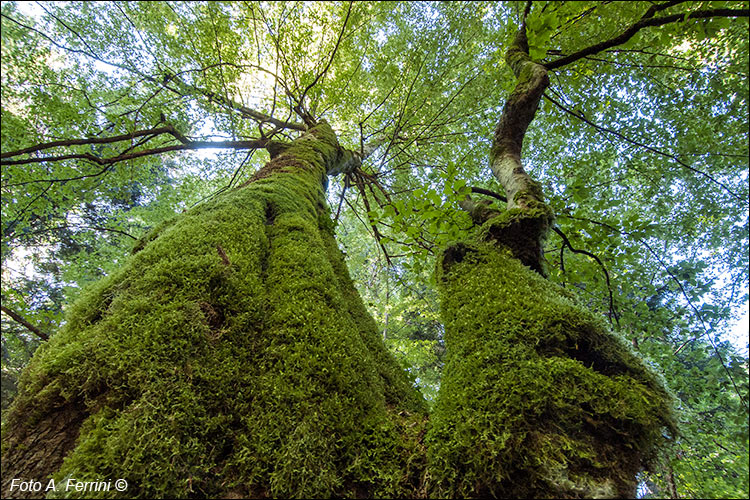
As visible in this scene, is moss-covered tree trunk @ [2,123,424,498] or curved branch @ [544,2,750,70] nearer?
moss-covered tree trunk @ [2,123,424,498]

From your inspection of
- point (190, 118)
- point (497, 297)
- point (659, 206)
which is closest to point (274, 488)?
point (497, 297)

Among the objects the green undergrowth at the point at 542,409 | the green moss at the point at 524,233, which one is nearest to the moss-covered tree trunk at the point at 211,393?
the green undergrowth at the point at 542,409

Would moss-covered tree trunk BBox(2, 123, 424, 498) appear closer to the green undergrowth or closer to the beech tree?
the beech tree

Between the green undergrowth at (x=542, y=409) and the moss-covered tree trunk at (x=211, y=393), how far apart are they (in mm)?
287

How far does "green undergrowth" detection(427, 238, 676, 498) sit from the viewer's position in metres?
1.05

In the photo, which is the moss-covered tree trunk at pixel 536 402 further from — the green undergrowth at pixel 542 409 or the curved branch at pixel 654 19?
the curved branch at pixel 654 19

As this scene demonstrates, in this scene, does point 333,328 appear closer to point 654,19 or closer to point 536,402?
point 536,402

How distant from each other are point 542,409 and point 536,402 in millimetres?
30

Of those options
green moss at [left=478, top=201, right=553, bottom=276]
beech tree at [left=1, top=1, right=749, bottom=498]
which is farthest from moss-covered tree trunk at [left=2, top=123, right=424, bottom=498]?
green moss at [left=478, top=201, right=553, bottom=276]

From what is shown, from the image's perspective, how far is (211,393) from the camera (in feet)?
4.17

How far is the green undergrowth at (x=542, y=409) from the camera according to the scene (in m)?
1.05

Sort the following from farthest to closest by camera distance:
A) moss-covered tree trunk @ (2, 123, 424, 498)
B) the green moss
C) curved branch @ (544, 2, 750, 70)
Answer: the green moss < curved branch @ (544, 2, 750, 70) < moss-covered tree trunk @ (2, 123, 424, 498)

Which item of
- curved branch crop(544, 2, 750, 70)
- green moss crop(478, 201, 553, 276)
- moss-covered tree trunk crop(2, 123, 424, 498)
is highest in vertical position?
curved branch crop(544, 2, 750, 70)

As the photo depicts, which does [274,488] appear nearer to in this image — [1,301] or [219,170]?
[1,301]
